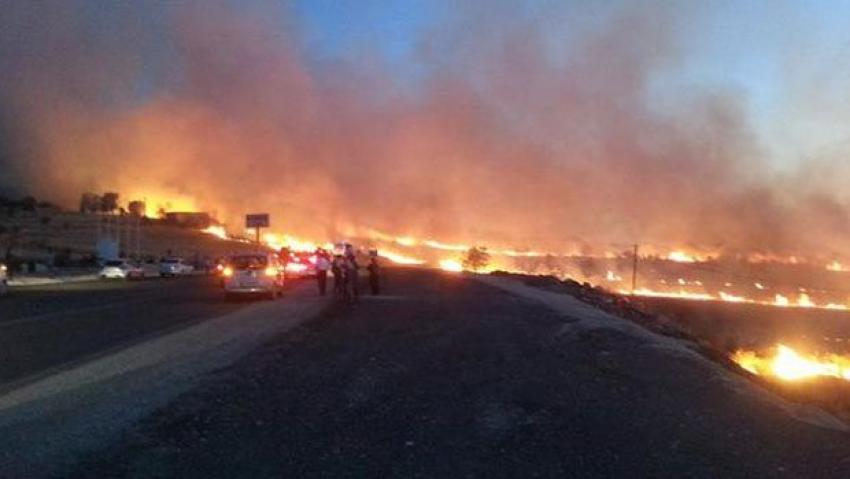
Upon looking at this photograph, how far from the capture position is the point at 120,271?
70.1 meters

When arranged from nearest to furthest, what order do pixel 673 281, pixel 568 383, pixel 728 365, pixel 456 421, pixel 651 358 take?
pixel 456 421
pixel 568 383
pixel 651 358
pixel 728 365
pixel 673 281

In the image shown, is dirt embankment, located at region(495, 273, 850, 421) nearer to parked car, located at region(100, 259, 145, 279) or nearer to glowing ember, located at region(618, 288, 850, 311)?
glowing ember, located at region(618, 288, 850, 311)

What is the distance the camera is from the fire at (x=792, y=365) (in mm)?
30734

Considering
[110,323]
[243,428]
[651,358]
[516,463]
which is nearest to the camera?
[516,463]

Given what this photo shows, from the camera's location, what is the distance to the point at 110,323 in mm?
25391

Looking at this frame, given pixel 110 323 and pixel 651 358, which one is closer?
pixel 651 358

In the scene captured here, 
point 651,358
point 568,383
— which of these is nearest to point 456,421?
point 568,383

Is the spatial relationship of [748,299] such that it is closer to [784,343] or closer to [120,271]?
[784,343]

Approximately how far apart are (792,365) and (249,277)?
66.2ft

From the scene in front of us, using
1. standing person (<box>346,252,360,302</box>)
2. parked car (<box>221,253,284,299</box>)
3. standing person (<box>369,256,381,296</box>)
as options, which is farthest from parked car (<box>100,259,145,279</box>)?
standing person (<box>346,252,360,302</box>)

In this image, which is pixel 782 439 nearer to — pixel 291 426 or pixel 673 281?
pixel 291 426

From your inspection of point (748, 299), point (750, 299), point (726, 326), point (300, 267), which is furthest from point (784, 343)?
point (750, 299)

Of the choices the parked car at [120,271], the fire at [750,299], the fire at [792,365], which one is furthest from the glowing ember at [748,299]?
the fire at [792,365]

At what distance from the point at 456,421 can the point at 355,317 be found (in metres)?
15.0
